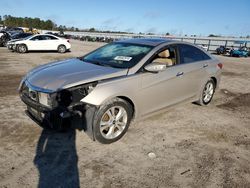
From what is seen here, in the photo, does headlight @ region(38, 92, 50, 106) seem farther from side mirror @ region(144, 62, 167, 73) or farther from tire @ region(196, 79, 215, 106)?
tire @ region(196, 79, 215, 106)

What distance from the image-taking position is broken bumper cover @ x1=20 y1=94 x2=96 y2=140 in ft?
12.0

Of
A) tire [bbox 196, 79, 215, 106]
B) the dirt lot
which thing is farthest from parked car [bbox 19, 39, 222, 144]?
tire [bbox 196, 79, 215, 106]

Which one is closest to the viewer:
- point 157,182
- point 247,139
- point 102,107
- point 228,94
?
point 157,182

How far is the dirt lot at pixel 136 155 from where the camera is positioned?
10.6 ft

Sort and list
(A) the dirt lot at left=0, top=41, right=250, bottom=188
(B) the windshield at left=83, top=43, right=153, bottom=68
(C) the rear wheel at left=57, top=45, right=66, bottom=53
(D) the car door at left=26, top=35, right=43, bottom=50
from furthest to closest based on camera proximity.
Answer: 1. (C) the rear wheel at left=57, top=45, right=66, bottom=53
2. (D) the car door at left=26, top=35, right=43, bottom=50
3. (B) the windshield at left=83, top=43, right=153, bottom=68
4. (A) the dirt lot at left=0, top=41, right=250, bottom=188

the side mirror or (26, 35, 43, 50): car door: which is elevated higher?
the side mirror

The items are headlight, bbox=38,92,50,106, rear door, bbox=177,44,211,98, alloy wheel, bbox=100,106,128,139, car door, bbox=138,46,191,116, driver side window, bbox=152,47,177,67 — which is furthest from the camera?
rear door, bbox=177,44,211,98

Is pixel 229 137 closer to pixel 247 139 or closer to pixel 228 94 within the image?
pixel 247 139

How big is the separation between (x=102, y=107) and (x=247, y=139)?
2.76 metres

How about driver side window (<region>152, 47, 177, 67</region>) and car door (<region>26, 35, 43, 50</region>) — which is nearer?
driver side window (<region>152, 47, 177, 67</region>)

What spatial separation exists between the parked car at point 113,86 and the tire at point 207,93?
0.52 meters

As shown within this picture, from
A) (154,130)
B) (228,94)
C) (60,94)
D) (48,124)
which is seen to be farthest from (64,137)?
(228,94)

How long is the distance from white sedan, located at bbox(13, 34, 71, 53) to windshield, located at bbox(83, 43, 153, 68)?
14.8 meters

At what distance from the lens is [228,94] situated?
25.9ft
